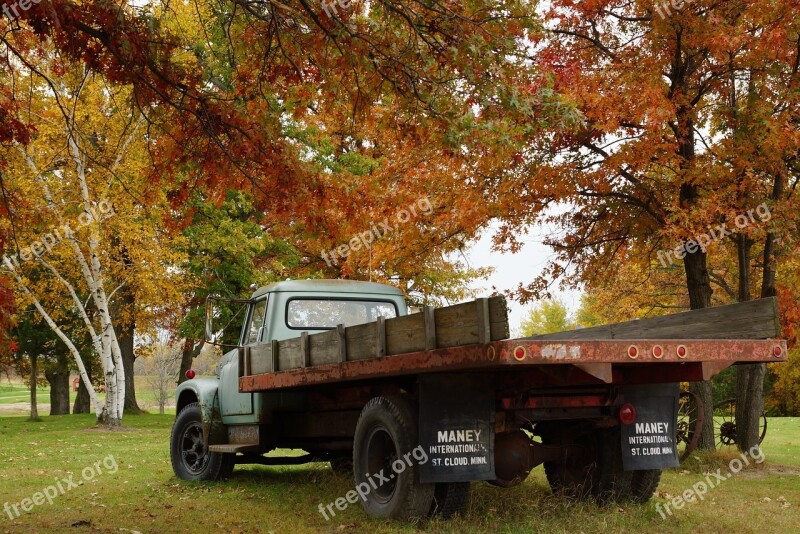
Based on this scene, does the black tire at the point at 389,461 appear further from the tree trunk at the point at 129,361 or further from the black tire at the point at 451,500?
the tree trunk at the point at 129,361

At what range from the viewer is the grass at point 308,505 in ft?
21.6

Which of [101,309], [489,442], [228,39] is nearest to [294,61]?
[228,39]

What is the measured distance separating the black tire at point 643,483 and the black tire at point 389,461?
2018 mm

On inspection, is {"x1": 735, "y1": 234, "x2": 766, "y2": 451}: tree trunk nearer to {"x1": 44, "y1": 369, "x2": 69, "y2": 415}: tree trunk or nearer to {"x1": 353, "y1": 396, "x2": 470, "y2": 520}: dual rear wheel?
{"x1": 353, "y1": 396, "x2": 470, "y2": 520}: dual rear wheel

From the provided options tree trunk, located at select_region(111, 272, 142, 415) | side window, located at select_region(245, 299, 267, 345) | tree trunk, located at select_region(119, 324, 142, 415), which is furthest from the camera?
tree trunk, located at select_region(119, 324, 142, 415)

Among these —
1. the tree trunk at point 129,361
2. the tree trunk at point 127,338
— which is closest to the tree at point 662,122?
the tree trunk at point 127,338

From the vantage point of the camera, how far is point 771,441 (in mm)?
21391

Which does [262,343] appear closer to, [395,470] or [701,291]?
[395,470]

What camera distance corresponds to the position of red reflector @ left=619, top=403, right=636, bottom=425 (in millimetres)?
6777

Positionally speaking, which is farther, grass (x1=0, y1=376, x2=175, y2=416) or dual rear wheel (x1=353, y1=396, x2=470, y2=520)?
grass (x1=0, y1=376, x2=175, y2=416)

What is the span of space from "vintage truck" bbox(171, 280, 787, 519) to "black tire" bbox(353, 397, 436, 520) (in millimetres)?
11

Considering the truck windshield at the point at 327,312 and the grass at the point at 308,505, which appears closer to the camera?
the grass at the point at 308,505

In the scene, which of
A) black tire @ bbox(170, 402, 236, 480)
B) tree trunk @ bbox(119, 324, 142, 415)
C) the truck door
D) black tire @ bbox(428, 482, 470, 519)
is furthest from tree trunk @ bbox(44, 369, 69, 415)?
black tire @ bbox(428, 482, 470, 519)

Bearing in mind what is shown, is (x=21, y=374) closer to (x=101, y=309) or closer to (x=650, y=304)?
(x=101, y=309)
